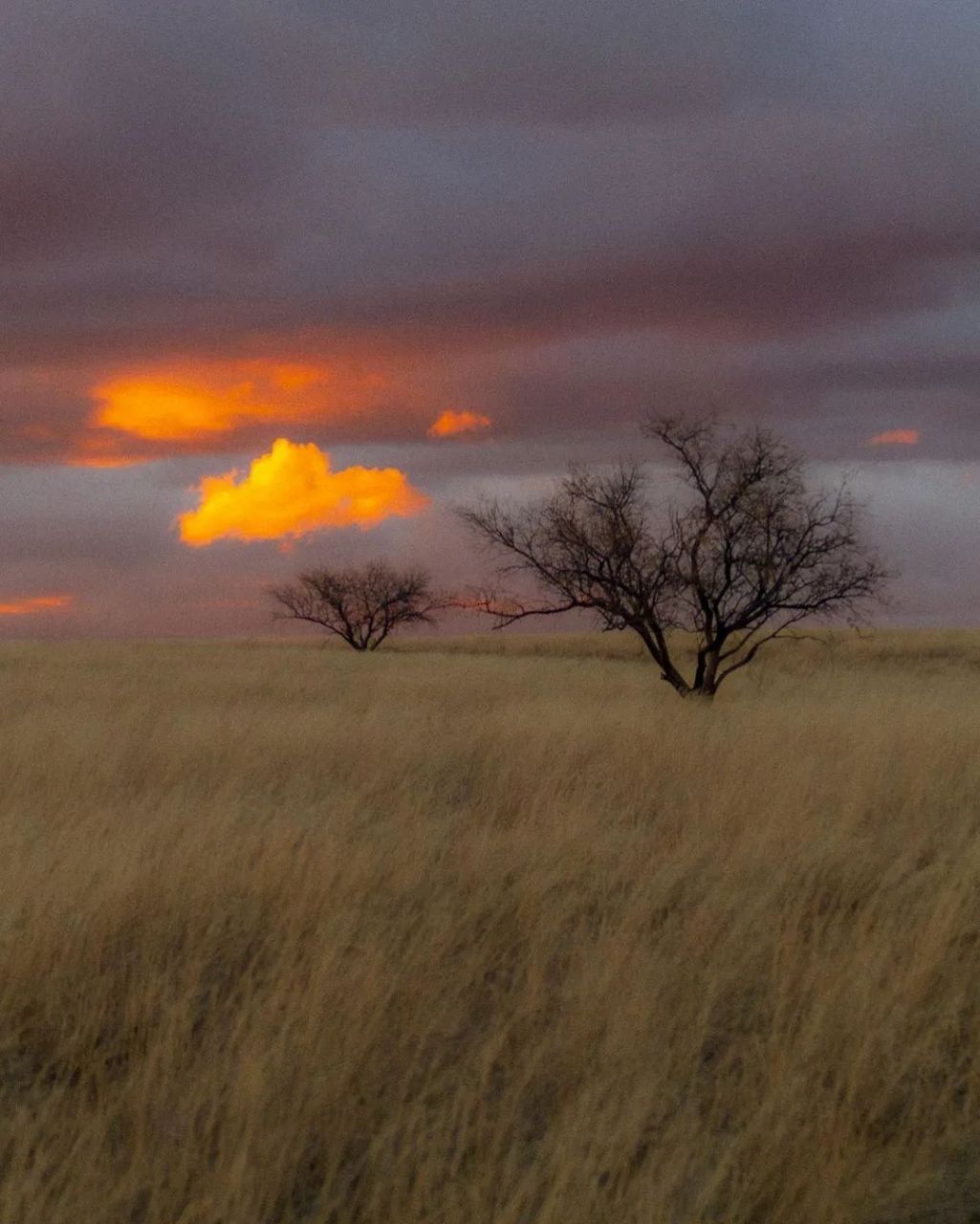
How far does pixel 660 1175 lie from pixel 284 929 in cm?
266

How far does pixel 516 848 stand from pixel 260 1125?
11.5 feet

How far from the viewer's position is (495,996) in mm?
4781

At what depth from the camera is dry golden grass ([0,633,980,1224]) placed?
3.46 m

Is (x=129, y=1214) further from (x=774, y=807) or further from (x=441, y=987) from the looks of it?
(x=774, y=807)

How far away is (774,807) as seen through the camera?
8.20 meters

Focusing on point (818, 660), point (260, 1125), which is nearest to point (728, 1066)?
point (260, 1125)

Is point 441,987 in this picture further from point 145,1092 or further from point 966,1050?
point 966,1050

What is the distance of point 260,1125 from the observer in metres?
3.64

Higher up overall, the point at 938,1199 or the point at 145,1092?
the point at 145,1092

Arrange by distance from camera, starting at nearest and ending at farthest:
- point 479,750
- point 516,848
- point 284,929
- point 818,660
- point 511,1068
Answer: point 511,1068 < point 284,929 < point 516,848 < point 479,750 < point 818,660

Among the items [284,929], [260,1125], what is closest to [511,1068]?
[260,1125]

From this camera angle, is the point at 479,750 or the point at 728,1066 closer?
the point at 728,1066

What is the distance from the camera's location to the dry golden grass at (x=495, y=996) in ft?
11.3

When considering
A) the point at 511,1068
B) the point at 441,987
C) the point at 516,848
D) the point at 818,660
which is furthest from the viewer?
the point at 818,660
